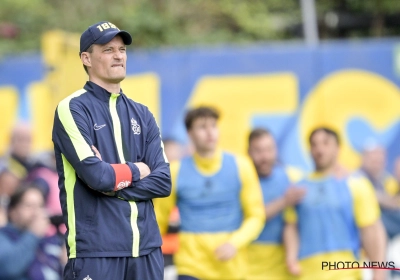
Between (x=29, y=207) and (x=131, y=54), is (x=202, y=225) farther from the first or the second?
(x=131, y=54)

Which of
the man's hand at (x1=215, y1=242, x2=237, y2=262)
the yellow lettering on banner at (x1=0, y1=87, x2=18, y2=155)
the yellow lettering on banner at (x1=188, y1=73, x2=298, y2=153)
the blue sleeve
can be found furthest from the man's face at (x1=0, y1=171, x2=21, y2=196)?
the man's hand at (x1=215, y1=242, x2=237, y2=262)

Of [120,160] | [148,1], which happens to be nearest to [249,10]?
[148,1]

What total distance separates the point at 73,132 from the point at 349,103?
7459 mm

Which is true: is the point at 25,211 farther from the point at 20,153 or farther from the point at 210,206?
the point at 20,153

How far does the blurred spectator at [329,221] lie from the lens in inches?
334

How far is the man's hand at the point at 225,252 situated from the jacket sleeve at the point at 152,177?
7.68 ft

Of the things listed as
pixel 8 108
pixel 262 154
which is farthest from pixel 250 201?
pixel 8 108

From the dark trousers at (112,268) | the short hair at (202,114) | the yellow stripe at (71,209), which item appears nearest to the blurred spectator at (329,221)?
the short hair at (202,114)

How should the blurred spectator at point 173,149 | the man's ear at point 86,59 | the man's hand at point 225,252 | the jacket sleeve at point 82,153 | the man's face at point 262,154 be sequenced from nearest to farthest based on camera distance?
1. the jacket sleeve at point 82,153
2. the man's ear at point 86,59
3. the man's hand at point 225,252
4. the man's face at point 262,154
5. the blurred spectator at point 173,149

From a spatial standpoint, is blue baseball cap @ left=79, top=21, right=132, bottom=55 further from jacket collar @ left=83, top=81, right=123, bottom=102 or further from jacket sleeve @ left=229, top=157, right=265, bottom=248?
jacket sleeve @ left=229, top=157, right=265, bottom=248

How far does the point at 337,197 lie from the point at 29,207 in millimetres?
3002

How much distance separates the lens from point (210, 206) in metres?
7.93

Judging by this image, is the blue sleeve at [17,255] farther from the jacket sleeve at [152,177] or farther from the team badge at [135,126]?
the team badge at [135,126]

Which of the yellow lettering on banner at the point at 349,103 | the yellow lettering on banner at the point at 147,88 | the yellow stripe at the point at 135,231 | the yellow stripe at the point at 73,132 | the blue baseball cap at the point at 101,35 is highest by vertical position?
the yellow lettering on banner at the point at 147,88
